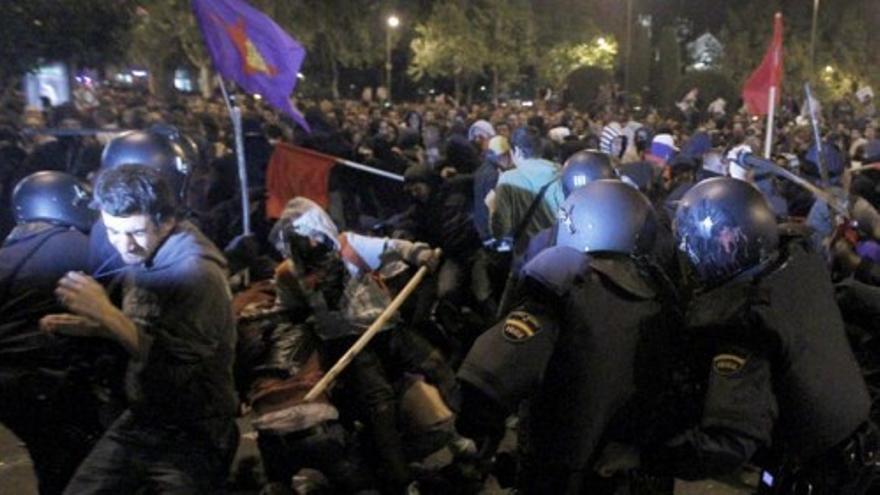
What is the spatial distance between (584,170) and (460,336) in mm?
1667

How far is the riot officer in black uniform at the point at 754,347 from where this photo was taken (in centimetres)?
273

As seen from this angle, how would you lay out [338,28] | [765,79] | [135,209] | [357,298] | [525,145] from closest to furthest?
1. [135,209]
2. [357,298]
3. [525,145]
4. [765,79]
5. [338,28]

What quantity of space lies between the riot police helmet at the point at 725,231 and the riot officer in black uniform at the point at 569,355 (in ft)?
0.55

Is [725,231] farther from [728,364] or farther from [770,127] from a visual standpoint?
[770,127]

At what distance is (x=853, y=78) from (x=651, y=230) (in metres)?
42.9

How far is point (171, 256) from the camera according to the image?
3666mm

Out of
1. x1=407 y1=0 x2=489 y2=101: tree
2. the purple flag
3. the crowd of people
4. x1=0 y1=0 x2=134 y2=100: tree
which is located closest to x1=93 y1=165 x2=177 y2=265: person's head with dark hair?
the crowd of people

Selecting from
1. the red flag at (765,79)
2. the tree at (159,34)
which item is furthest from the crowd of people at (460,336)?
the tree at (159,34)

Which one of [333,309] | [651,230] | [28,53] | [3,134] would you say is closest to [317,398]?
[333,309]

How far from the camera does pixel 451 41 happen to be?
115 ft

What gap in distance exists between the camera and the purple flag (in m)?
6.71

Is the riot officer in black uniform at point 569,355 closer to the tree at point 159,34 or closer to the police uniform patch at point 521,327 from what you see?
the police uniform patch at point 521,327

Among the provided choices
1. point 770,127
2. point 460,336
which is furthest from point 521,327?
point 770,127

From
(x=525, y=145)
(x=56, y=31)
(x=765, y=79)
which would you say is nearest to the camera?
(x=525, y=145)
